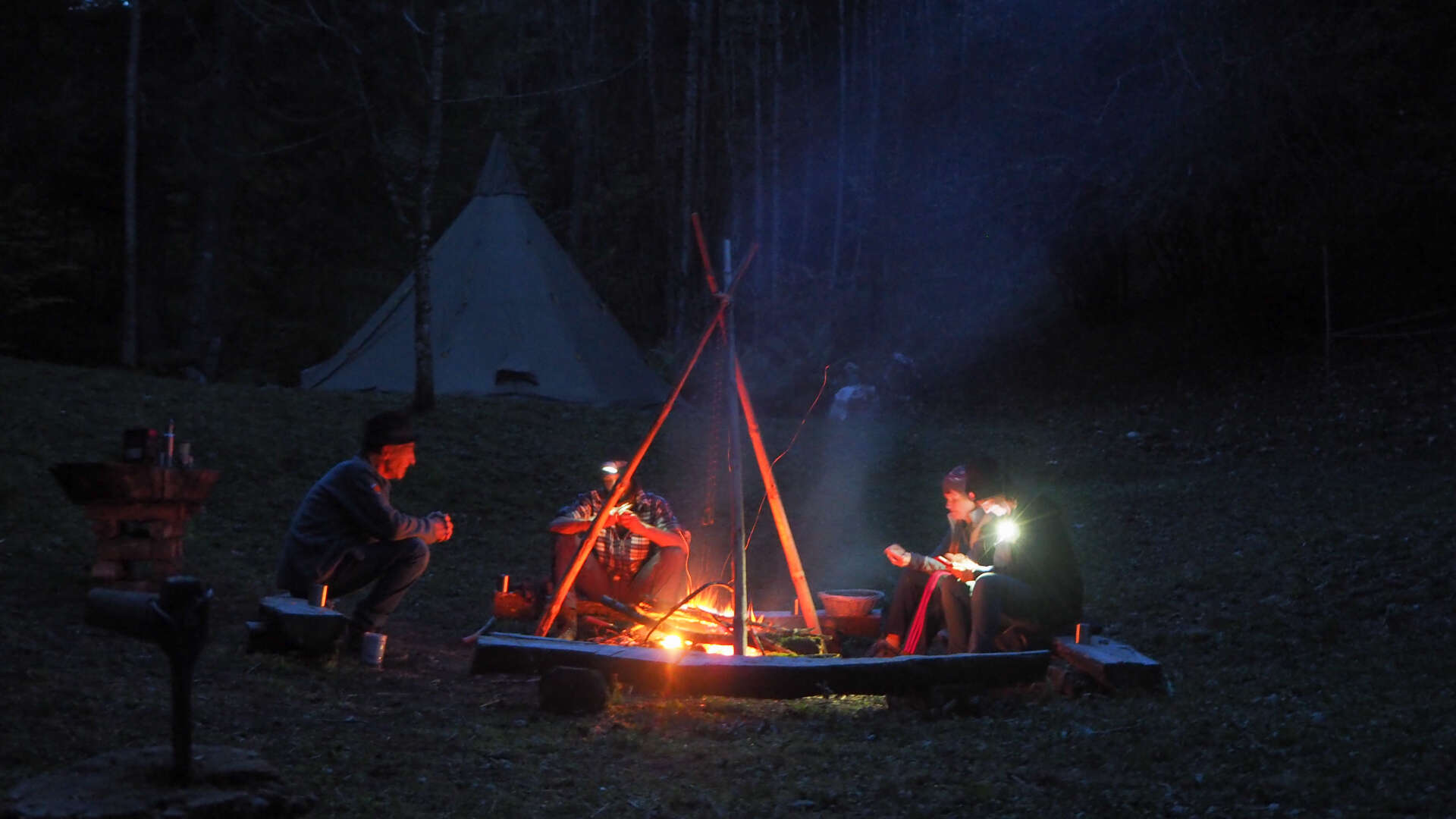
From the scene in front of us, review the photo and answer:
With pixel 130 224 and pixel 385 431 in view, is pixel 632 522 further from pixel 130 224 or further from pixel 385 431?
pixel 130 224

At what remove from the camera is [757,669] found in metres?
4.75

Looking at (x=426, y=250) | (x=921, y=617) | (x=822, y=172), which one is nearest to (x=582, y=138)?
(x=822, y=172)

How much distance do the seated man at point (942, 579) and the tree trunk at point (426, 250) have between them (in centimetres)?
701

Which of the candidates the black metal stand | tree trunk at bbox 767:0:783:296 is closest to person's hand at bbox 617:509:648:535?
the black metal stand

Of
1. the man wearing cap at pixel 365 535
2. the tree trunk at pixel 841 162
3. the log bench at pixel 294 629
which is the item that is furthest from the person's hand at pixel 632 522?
the tree trunk at pixel 841 162

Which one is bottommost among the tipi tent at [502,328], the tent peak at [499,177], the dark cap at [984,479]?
the dark cap at [984,479]

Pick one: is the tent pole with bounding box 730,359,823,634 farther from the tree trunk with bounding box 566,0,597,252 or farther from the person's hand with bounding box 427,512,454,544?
the tree trunk with bounding box 566,0,597,252

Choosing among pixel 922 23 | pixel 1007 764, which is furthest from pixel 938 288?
pixel 1007 764

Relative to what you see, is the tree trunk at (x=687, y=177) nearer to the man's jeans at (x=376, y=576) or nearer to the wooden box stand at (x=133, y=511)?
the wooden box stand at (x=133, y=511)

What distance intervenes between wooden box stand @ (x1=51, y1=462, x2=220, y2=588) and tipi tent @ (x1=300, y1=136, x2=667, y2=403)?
294 inches

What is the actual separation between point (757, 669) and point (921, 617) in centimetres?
118

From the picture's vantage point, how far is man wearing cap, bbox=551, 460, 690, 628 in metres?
6.19

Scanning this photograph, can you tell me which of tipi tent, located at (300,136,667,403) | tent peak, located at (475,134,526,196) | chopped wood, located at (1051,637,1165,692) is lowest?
chopped wood, located at (1051,637,1165,692)

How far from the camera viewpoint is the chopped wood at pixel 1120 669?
477 centimetres
